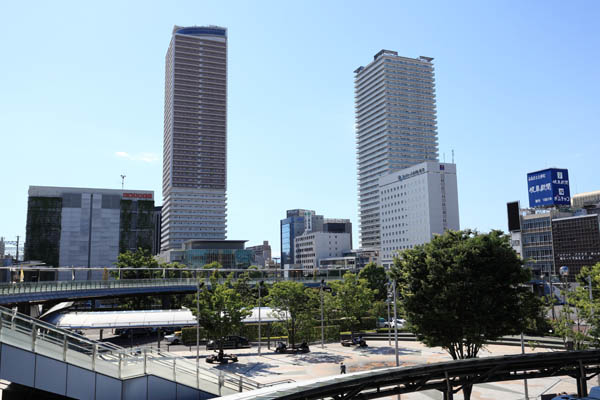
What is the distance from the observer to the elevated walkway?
17.4 m

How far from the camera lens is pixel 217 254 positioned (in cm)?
18225

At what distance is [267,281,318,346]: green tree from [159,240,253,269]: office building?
425 feet

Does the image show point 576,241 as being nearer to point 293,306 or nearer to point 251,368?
point 293,306

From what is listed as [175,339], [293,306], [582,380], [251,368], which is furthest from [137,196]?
[582,380]

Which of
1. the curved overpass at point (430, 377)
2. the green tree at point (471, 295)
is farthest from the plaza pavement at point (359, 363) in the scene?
the curved overpass at point (430, 377)

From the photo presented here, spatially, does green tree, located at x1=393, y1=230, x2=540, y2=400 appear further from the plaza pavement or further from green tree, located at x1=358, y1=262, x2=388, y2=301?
green tree, located at x1=358, y1=262, x2=388, y2=301

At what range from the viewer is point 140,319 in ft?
180

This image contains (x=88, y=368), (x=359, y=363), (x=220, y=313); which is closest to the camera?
(x=88, y=368)

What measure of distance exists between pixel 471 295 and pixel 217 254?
533 feet

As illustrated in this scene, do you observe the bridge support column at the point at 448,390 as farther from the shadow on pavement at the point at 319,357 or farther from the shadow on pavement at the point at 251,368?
the shadow on pavement at the point at 319,357

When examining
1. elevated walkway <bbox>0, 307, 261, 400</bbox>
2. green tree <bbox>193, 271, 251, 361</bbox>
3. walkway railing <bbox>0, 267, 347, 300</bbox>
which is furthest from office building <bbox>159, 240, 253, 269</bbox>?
elevated walkway <bbox>0, 307, 261, 400</bbox>

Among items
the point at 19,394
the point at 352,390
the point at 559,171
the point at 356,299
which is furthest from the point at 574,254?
the point at 19,394

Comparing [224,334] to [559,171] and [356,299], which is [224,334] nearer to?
[356,299]

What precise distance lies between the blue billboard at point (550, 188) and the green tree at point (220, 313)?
102m
